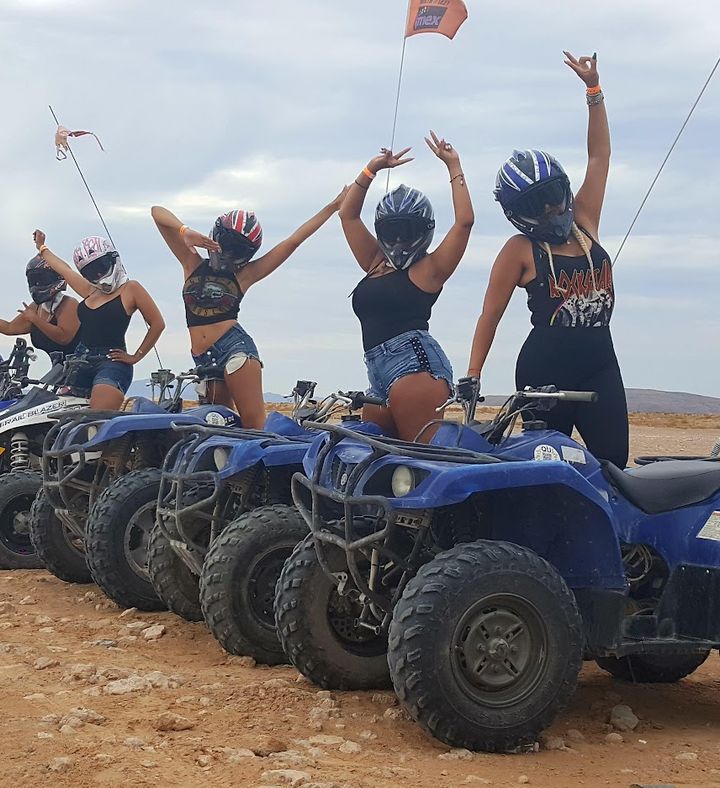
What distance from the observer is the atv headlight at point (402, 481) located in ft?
14.1

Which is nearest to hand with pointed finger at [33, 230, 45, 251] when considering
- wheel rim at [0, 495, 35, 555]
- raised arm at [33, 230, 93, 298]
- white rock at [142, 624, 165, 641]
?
raised arm at [33, 230, 93, 298]

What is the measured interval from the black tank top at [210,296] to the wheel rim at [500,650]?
4.54 meters

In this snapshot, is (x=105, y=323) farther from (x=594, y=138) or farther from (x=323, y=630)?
(x=323, y=630)

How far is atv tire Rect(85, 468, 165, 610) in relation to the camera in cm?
713

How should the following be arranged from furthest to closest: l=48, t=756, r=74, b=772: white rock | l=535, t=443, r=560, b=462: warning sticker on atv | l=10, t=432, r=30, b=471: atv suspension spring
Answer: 1. l=10, t=432, r=30, b=471: atv suspension spring
2. l=535, t=443, r=560, b=462: warning sticker on atv
3. l=48, t=756, r=74, b=772: white rock

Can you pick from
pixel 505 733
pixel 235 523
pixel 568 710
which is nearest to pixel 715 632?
pixel 568 710

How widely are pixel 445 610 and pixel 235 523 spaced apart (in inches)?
73.2

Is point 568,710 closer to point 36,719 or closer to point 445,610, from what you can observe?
point 445,610

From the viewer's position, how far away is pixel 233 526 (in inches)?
223

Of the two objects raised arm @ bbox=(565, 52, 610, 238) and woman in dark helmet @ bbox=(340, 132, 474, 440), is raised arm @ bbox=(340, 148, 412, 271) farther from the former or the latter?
raised arm @ bbox=(565, 52, 610, 238)

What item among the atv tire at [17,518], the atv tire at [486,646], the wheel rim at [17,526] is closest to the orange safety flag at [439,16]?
the atv tire at [486,646]

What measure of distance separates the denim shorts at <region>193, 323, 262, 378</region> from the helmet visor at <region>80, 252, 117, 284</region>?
1756 mm

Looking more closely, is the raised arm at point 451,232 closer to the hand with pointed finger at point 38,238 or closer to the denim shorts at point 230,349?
the denim shorts at point 230,349

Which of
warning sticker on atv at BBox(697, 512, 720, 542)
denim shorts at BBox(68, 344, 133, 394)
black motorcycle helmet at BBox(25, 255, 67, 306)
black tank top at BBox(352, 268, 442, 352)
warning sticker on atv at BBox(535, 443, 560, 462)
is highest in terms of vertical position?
black motorcycle helmet at BBox(25, 255, 67, 306)
